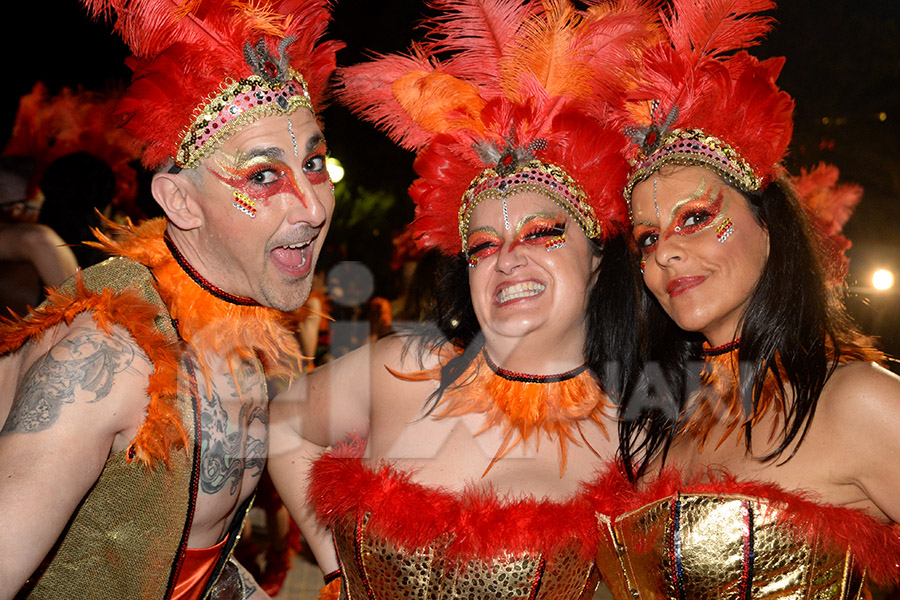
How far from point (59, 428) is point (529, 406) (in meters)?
1.28

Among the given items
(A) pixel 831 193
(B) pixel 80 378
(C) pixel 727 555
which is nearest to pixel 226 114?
(B) pixel 80 378

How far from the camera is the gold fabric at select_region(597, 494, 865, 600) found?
1775mm

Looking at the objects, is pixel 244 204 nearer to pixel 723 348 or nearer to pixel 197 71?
pixel 197 71

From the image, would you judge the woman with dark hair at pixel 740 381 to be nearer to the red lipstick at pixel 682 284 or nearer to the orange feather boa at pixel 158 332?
the red lipstick at pixel 682 284

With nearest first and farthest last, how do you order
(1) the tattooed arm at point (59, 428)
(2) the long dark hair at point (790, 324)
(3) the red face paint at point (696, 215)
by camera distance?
(1) the tattooed arm at point (59, 428)
(2) the long dark hair at point (790, 324)
(3) the red face paint at point (696, 215)

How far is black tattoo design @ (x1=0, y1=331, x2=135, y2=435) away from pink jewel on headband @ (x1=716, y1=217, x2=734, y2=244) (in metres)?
1.55

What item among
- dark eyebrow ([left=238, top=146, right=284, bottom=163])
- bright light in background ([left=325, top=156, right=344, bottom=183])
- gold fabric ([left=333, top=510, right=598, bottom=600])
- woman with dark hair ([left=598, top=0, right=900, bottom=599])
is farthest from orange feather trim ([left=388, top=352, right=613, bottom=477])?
bright light in background ([left=325, top=156, right=344, bottom=183])

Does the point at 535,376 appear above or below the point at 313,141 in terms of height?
below

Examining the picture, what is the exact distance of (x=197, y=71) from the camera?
76.2 inches

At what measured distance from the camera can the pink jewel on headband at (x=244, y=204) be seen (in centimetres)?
196

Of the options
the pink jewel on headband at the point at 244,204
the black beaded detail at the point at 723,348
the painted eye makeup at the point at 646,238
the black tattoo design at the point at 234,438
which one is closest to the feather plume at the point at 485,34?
the painted eye makeup at the point at 646,238

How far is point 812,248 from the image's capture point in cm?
199

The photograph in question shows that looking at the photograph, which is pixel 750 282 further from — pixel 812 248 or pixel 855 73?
pixel 855 73

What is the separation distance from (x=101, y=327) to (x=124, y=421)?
0.23 m
